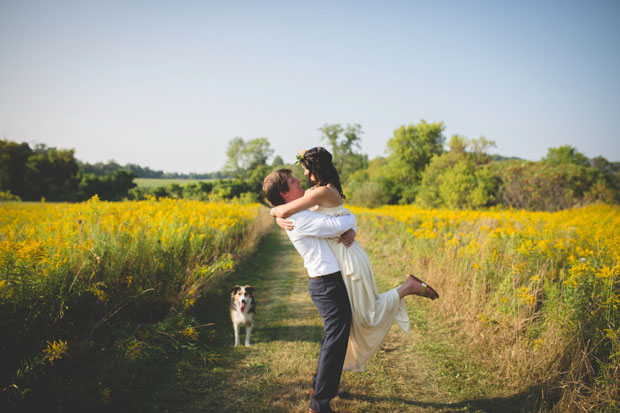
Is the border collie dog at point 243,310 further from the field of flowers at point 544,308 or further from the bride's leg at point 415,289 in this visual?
the field of flowers at point 544,308

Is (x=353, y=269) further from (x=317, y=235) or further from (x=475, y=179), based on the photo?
(x=475, y=179)

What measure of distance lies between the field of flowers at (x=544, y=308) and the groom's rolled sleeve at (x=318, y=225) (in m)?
2.60

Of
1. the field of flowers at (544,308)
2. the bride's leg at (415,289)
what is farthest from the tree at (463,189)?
the bride's leg at (415,289)

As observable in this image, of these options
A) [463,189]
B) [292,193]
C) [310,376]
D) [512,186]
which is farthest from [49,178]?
[512,186]

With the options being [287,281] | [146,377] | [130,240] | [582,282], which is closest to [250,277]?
[287,281]

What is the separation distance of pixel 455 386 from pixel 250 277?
5808 mm

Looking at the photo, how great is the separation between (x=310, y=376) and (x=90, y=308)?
8.81 ft

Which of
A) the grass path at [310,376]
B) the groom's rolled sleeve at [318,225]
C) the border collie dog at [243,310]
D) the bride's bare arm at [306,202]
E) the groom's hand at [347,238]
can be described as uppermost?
the bride's bare arm at [306,202]

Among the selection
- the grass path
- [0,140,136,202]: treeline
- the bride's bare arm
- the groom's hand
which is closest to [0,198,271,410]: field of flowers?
the grass path

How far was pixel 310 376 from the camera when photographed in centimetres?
353

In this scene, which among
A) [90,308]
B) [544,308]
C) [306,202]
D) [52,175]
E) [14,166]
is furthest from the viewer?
[52,175]

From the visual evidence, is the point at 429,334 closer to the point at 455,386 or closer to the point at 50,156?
the point at 455,386

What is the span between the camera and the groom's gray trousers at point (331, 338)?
2586 millimetres

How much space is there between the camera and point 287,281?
7863 millimetres
